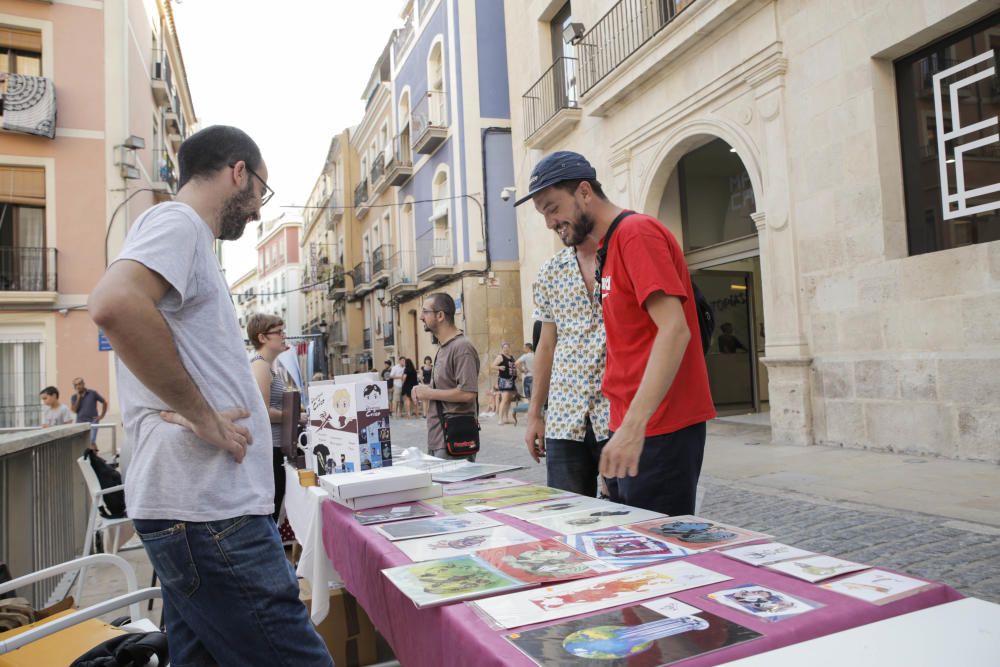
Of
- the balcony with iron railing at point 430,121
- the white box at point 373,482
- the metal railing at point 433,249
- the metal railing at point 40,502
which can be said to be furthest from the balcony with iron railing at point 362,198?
the white box at point 373,482

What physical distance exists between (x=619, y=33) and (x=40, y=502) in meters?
10.0

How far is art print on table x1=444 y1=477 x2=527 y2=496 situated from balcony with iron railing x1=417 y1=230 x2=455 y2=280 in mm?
17029

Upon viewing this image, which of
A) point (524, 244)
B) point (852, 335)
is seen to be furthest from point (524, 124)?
point (852, 335)

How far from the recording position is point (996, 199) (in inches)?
233

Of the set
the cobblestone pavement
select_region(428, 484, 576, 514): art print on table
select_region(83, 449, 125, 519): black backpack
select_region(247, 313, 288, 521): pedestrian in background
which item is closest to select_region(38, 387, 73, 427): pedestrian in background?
select_region(83, 449, 125, 519): black backpack

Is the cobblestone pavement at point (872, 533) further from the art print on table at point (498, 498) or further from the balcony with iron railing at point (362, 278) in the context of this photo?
the balcony with iron railing at point (362, 278)

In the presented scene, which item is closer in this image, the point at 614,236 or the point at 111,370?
the point at 614,236

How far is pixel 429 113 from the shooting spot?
21.1 metres

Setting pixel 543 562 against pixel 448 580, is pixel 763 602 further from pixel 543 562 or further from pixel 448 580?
pixel 448 580

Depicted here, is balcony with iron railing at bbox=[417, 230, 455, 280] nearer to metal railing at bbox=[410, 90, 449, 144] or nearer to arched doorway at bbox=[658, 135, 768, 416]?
metal railing at bbox=[410, 90, 449, 144]

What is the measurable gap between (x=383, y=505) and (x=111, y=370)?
1622 cm

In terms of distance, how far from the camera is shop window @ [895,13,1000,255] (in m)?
6.00

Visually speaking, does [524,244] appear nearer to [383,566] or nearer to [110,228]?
[110,228]

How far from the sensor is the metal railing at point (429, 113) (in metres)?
20.1
